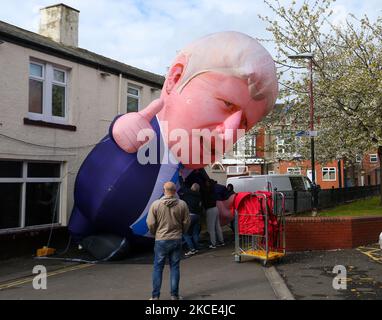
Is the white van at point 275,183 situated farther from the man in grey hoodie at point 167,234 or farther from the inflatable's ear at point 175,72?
the man in grey hoodie at point 167,234

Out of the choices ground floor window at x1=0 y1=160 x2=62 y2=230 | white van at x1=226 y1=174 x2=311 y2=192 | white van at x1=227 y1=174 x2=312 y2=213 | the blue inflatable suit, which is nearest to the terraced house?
ground floor window at x1=0 y1=160 x2=62 y2=230

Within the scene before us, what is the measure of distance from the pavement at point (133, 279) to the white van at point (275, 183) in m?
9.67

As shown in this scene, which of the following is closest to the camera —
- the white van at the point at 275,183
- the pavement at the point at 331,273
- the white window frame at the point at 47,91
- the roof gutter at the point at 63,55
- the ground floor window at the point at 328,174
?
the pavement at the point at 331,273

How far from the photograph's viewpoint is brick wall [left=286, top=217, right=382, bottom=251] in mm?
10750

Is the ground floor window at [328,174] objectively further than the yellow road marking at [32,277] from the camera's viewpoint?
Yes

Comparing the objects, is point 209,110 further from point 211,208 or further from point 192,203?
point 211,208

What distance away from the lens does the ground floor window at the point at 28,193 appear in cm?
1147

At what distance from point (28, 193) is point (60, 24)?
19.6 ft

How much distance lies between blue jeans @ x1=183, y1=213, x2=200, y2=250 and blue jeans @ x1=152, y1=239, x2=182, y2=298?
407cm

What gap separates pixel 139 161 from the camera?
980cm

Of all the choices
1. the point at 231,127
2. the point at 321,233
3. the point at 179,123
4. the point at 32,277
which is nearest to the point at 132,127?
the point at 179,123

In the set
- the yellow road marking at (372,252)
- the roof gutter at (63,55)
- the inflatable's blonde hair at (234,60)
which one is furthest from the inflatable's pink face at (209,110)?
the roof gutter at (63,55)

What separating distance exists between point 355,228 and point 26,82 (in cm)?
906

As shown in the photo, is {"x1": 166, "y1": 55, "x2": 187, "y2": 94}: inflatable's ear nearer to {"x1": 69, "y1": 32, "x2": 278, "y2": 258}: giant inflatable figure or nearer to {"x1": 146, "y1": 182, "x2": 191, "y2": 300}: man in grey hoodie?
{"x1": 69, "y1": 32, "x2": 278, "y2": 258}: giant inflatable figure
